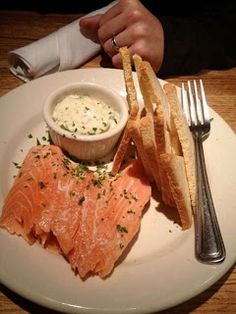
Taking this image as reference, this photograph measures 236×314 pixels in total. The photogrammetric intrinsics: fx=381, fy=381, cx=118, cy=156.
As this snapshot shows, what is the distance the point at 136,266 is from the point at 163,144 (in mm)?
390

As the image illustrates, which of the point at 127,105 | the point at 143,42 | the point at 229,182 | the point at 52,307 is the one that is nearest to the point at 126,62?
the point at 127,105

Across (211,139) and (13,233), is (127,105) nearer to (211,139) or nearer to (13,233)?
(211,139)

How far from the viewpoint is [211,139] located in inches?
61.2

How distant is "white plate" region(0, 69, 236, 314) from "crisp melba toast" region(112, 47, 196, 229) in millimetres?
101

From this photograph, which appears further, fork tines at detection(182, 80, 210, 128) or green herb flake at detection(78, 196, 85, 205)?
fork tines at detection(182, 80, 210, 128)

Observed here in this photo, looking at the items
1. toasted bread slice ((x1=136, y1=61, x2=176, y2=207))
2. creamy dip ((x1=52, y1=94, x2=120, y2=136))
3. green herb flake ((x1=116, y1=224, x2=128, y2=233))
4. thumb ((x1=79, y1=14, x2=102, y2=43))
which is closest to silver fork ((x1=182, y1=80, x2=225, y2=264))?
toasted bread slice ((x1=136, y1=61, x2=176, y2=207))

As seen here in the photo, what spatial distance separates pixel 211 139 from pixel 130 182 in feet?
1.46

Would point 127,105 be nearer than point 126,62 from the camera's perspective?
No

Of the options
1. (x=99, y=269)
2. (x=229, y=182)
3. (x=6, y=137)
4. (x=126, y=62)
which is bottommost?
(x=229, y=182)

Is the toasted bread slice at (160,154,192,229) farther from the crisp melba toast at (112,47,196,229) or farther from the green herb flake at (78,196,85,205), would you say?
the green herb flake at (78,196,85,205)

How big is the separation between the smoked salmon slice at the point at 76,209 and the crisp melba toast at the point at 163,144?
0.08 m

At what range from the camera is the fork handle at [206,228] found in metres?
1.12

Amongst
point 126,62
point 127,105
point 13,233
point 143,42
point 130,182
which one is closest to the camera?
point 13,233

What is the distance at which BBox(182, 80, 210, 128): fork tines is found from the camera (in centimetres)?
159
